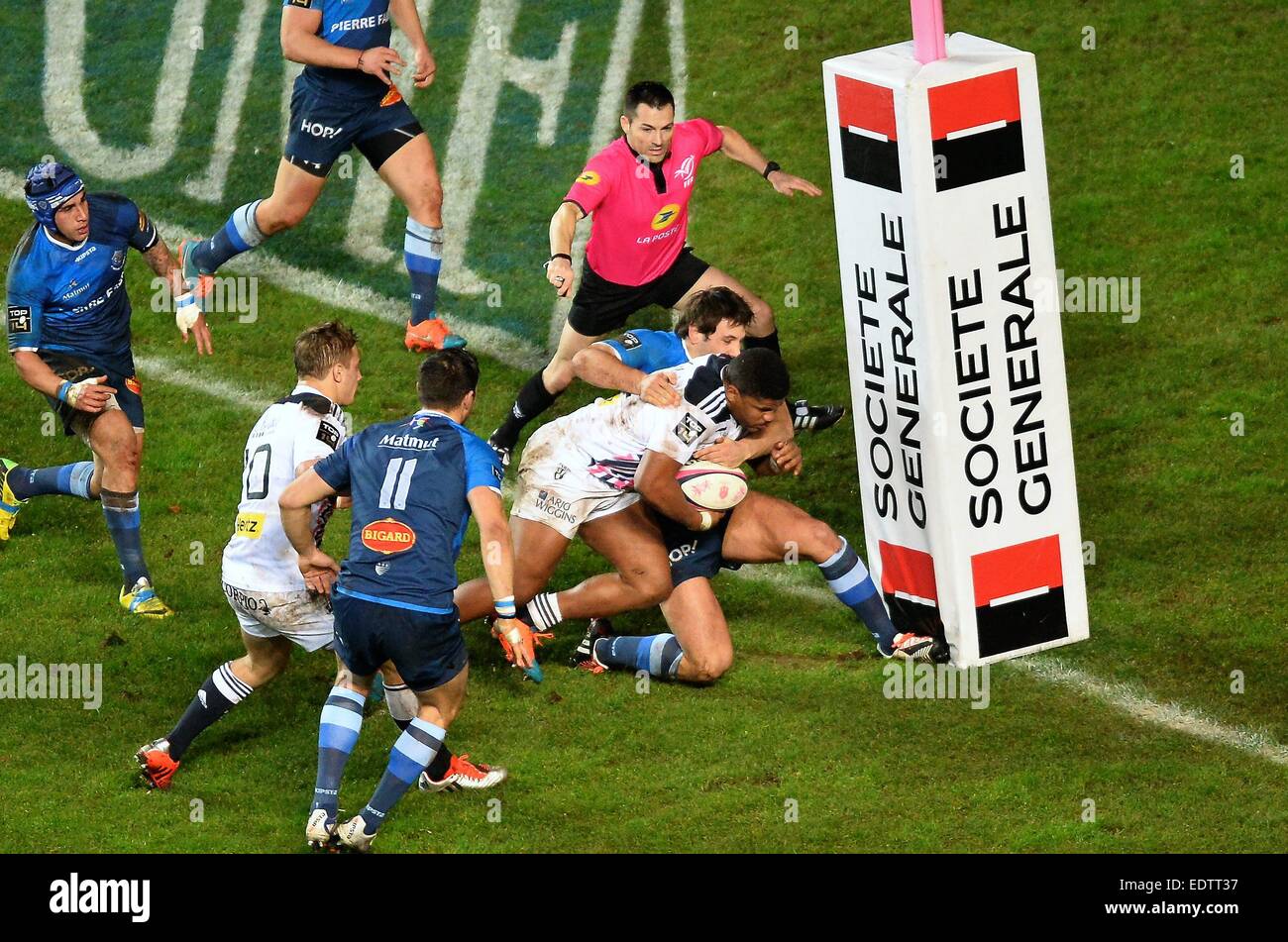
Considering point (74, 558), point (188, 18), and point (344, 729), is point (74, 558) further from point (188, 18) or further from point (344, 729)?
point (188, 18)

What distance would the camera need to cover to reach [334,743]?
7.39m

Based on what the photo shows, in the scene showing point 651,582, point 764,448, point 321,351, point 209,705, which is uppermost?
point 321,351

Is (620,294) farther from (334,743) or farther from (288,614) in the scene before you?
(334,743)

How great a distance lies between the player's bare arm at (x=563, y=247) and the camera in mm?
9047

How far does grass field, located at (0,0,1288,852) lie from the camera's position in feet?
25.3

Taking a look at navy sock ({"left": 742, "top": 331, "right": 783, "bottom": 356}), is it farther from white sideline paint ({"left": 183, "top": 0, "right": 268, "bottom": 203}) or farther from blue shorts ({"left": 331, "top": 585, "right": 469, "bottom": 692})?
white sideline paint ({"left": 183, "top": 0, "right": 268, "bottom": 203})

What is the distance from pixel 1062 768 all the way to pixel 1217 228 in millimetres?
5468

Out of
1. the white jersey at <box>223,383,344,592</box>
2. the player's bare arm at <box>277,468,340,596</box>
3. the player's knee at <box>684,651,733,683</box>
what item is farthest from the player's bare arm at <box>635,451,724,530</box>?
the player's bare arm at <box>277,468,340,596</box>

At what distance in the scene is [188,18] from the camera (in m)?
15.2

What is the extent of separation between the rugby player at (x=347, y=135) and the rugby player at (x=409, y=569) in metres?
3.65

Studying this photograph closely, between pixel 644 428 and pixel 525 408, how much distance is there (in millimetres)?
1949

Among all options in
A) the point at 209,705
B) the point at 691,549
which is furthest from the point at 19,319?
the point at 691,549

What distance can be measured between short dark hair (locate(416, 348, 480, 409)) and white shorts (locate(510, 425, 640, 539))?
143cm

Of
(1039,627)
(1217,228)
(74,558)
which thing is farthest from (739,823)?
(1217,228)
